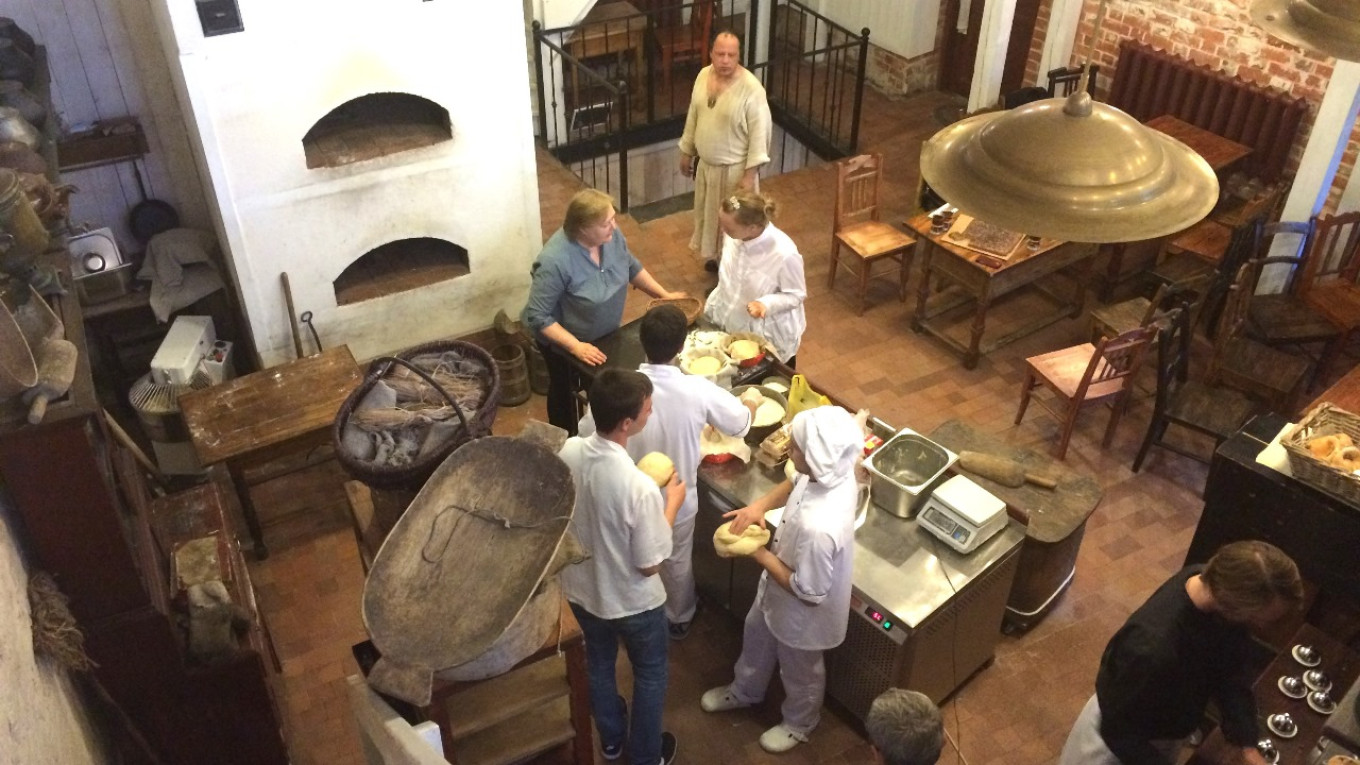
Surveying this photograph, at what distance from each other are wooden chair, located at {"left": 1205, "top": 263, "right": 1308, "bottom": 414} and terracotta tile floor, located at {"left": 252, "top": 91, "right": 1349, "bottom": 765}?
520 mm

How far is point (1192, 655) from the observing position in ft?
10.6

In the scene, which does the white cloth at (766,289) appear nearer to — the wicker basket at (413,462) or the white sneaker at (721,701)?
the white sneaker at (721,701)

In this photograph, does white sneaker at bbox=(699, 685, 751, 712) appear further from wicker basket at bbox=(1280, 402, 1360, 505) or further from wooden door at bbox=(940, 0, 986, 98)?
wooden door at bbox=(940, 0, 986, 98)

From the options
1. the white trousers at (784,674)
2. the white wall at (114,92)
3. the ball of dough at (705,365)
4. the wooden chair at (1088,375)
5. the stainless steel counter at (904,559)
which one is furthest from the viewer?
the white wall at (114,92)

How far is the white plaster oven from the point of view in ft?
16.6

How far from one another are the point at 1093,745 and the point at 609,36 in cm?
736

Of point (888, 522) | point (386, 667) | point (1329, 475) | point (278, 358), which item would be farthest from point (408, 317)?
point (1329, 475)

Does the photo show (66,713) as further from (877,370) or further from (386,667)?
(877,370)

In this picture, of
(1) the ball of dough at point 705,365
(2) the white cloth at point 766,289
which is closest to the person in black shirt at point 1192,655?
(1) the ball of dough at point 705,365

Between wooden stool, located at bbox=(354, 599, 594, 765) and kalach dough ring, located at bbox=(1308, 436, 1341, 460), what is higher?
kalach dough ring, located at bbox=(1308, 436, 1341, 460)

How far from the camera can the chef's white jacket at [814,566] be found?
143 inches

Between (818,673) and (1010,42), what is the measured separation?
6908mm

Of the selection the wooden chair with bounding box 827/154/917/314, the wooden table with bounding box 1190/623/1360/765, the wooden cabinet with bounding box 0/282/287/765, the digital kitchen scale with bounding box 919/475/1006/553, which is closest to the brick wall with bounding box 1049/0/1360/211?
the wooden chair with bounding box 827/154/917/314

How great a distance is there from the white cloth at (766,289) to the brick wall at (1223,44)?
3083 mm
